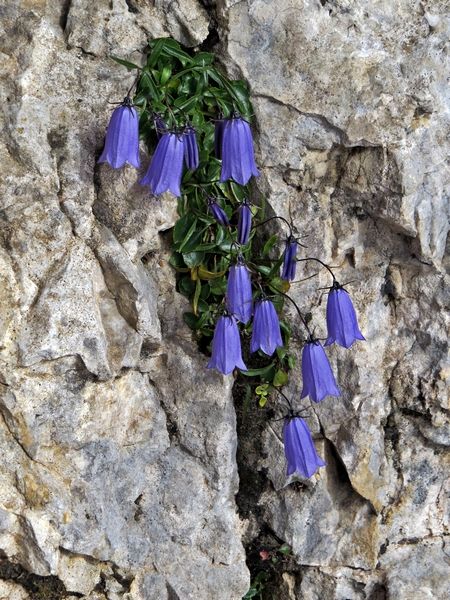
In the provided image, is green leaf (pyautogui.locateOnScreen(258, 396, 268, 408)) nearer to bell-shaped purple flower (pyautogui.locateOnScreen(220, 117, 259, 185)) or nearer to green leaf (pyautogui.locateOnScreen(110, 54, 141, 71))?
bell-shaped purple flower (pyautogui.locateOnScreen(220, 117, 259, 185))

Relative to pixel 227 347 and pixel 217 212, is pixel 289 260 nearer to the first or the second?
pixel 217 212

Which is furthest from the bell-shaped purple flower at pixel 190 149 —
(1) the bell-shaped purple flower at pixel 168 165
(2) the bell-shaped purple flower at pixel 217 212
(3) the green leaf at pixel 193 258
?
(3) the green leaf at pixel 193 258

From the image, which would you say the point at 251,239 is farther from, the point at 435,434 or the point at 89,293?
the point at 435,434

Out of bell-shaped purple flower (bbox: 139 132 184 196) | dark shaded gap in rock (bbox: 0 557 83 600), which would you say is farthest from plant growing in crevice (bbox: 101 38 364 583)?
dark shaded gap in rock (bbox: 0 557 83 600)

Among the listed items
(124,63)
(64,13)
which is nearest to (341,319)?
(124,63)

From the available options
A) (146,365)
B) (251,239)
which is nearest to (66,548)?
(146,365)
